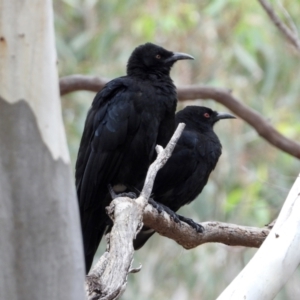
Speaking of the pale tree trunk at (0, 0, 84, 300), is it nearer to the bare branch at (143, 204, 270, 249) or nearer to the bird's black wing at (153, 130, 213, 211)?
the bare branch at (143, 204, 270, 249)

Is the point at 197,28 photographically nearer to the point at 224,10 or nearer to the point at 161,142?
the point at 224,10

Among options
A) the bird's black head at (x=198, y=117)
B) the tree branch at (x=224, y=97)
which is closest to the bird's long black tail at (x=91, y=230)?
the bird's black head at (x=198, y=117)

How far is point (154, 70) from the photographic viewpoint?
491 centimetres

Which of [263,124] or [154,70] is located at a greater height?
[154,70]

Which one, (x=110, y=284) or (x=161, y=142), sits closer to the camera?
(x=110, y=284)

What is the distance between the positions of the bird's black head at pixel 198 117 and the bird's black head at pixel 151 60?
70 cm

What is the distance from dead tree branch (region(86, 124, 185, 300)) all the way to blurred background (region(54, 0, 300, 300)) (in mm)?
5314

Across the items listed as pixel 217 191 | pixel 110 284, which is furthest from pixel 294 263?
pixel 217 191

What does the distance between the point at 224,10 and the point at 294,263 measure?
7075mm

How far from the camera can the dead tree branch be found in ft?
8.85

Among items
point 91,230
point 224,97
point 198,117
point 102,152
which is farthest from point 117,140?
point 224,97

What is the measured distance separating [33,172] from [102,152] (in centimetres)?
232

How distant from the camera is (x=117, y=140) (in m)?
4.48

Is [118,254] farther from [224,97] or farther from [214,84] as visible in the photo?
[214,84]
